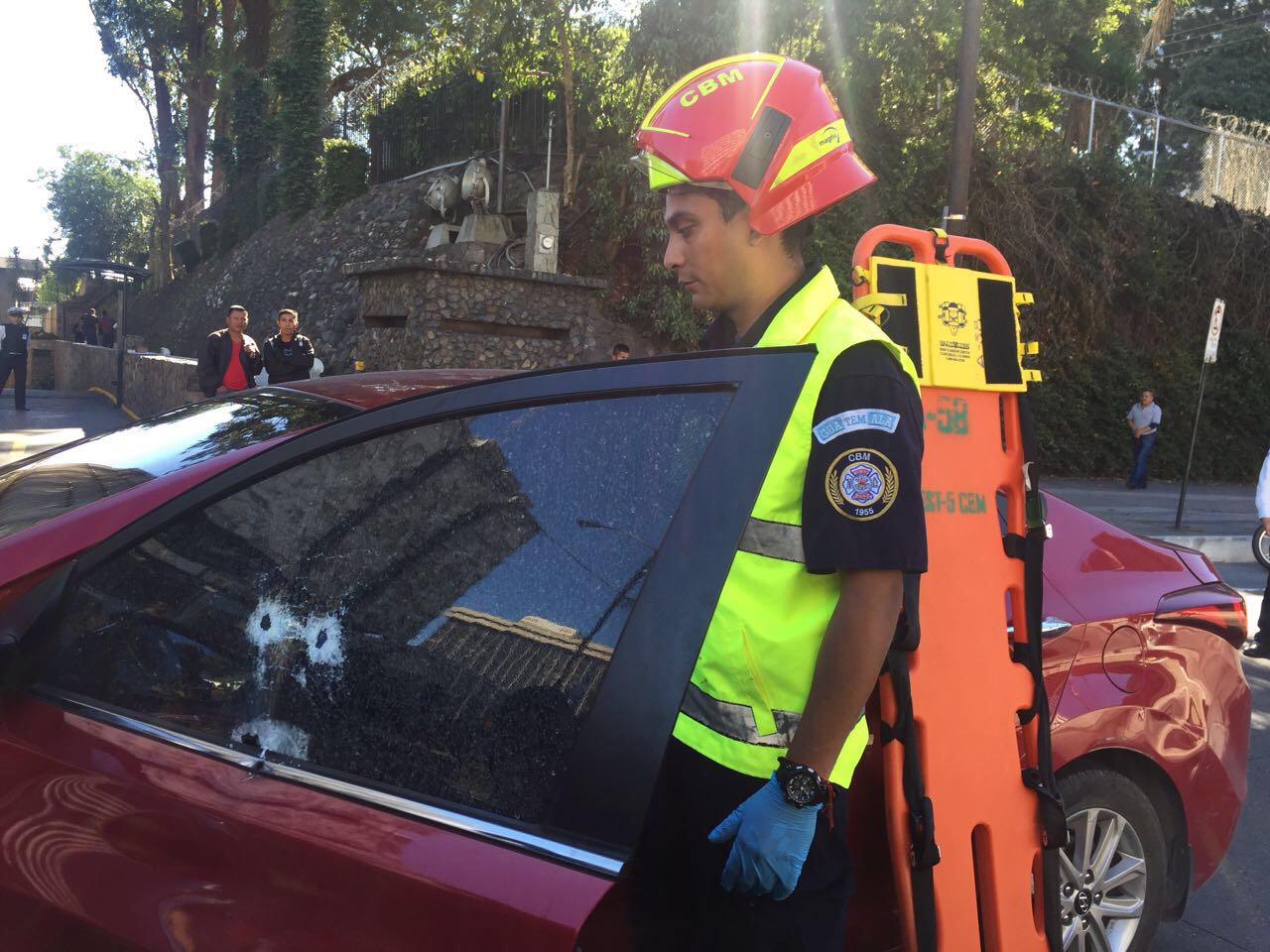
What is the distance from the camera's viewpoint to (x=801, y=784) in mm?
1459

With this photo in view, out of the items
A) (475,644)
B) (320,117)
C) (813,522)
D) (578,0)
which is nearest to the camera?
(813,522)

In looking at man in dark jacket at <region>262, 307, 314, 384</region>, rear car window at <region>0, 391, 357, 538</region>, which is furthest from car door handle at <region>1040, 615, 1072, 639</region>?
man in dark jacket at <region>262, 307, 314, 384</region>

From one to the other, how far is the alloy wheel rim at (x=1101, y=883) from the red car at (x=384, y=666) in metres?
0.89

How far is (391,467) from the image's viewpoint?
1766 mm

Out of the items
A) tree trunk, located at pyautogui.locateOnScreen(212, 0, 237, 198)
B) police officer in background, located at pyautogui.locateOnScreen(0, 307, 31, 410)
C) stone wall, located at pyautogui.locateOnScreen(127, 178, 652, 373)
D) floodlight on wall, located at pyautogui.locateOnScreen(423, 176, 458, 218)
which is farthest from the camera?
tree trunk, located at pyautogui.locateOnScreen(212, 0, 237, 198)

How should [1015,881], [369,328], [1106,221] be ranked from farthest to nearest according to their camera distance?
[1106,221], [369,328], [1015,881]

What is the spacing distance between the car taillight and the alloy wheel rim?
524 millimetres

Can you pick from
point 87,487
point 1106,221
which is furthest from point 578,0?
point 87,487

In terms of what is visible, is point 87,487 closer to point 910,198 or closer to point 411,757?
point 411,757

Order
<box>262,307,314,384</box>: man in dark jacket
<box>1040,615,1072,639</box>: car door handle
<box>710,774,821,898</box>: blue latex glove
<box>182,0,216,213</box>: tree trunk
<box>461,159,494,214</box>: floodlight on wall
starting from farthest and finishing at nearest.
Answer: <box>182,0,216,213</box>: tree trunk
<box>461,159,494,214</box>: floodlight on wall
<box>262,307,314,384</box>: man in dark jacket
<box>1040,615,1072,639</box>: car door handle
<box>710,774,821,898</box>: blue latex glove

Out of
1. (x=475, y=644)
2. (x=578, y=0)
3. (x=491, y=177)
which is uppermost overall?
(x=578, y=0)

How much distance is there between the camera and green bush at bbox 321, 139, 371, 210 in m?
22.6

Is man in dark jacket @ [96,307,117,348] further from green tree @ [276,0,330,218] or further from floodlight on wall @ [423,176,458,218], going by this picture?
floodlight on wall @ [423,176,458,218]

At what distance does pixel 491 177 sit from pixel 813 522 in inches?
664
